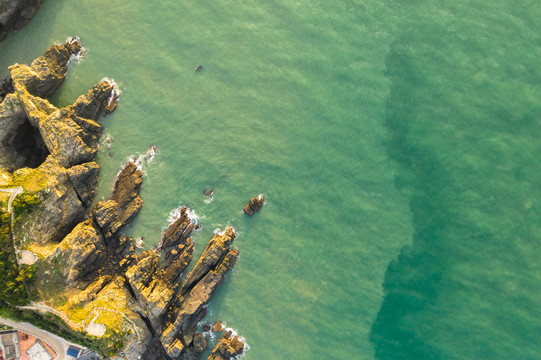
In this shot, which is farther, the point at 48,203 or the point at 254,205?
the point at 254,205

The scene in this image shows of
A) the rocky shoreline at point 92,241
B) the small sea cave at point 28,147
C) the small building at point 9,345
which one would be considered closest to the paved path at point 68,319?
the rocky shoreline at point 92,241

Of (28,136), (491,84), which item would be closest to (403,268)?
(491,84)

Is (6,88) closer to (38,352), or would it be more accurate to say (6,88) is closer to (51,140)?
(51,140)

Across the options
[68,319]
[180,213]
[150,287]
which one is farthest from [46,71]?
[68,319]

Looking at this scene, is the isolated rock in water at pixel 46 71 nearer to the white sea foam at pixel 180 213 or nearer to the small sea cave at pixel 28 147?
the small sea cave at pixel 28 147

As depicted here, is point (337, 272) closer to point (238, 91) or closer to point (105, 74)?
point (238, 91)

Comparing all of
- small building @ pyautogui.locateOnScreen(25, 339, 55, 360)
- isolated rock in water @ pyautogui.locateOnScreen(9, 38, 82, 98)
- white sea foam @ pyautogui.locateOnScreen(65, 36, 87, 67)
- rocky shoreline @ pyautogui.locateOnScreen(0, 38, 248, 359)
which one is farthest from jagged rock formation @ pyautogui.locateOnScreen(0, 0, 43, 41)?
small building @ pyautogui.locateOnScreen(25, 339, 55, 360)

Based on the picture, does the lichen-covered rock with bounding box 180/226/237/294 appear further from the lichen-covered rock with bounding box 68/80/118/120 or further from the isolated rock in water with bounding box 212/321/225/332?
the lichen-covered rock with bounding box 68/80/118/120
